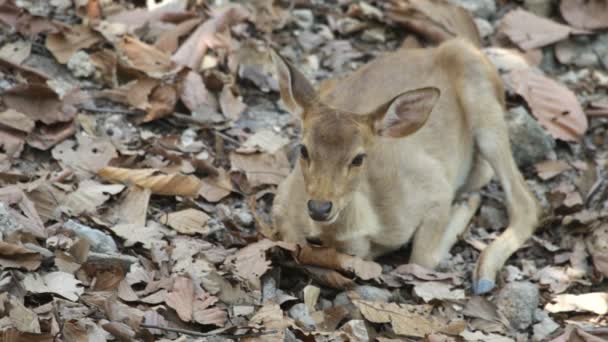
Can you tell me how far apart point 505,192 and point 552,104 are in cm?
111

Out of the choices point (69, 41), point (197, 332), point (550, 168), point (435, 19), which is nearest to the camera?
point (197, 332)

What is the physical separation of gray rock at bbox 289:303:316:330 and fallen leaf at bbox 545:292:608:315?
1.56m

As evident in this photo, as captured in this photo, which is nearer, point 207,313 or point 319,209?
point 207,313

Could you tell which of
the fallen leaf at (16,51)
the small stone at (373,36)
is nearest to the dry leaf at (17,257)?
the fallen leaf at (16,51)

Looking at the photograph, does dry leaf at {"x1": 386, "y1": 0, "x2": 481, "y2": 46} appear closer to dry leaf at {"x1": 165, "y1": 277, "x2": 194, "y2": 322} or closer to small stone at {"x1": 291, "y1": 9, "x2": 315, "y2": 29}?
small stone at {"x1": 291, "y1": 9, "x2": 315, "y2": 29}

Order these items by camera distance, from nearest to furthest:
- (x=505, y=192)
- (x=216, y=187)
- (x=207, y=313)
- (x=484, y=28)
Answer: (x=207, y=313), (x=216, y=187), (x=505, y=192), (x=484, y=28)

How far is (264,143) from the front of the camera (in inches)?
298

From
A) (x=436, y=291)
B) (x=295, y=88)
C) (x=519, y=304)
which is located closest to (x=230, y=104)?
(x=295, y=88)

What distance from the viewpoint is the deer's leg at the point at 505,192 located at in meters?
6.84

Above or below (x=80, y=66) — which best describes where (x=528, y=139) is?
below

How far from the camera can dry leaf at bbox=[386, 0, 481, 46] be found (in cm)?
888

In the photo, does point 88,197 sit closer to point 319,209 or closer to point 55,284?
point 55,284

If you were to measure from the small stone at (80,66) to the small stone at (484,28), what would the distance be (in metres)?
3.39

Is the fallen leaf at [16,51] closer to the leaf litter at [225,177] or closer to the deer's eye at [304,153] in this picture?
the leaf litter at [225,177]
